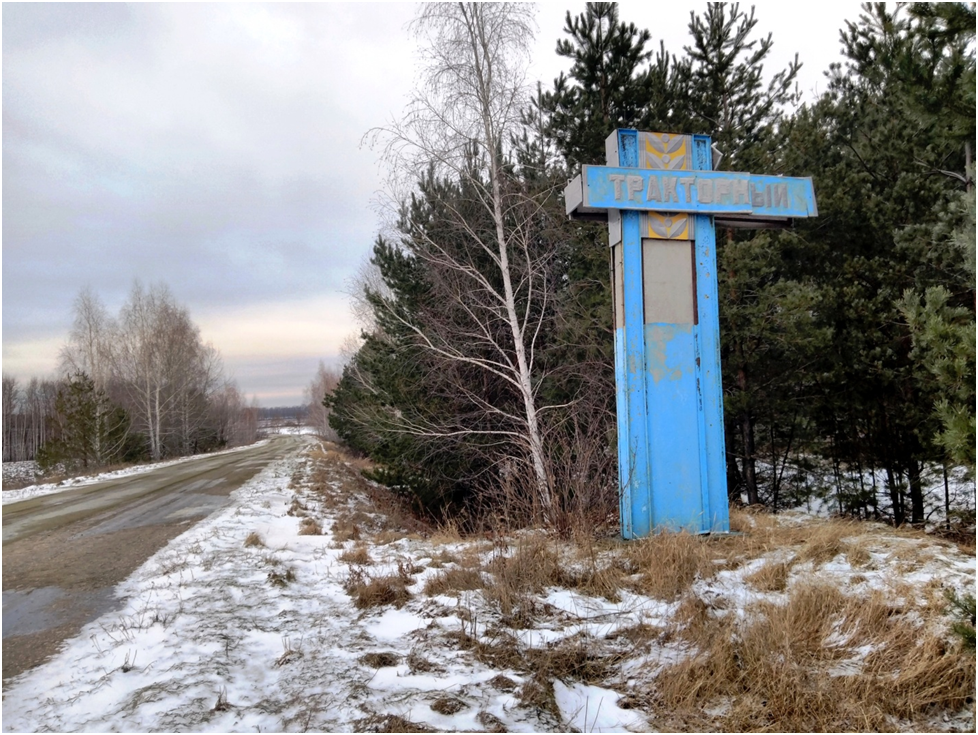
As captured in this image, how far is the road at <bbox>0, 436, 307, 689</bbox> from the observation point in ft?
6.27

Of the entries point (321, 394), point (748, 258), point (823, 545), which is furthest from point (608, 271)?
point (321, 394)

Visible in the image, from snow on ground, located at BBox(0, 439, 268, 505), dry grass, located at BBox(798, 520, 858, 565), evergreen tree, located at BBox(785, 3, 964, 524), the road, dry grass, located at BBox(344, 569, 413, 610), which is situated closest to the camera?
the road

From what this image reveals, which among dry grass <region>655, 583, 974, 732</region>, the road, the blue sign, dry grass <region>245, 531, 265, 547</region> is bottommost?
dry grass <region>655, 583, 974, 732</region>

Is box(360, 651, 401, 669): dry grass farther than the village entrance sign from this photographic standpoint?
No

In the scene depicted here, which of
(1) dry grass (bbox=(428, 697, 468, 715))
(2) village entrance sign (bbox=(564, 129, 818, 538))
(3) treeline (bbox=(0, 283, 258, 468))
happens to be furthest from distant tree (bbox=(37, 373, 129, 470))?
(2) village entrance sign (bbox=(564, 129, 818, 538))

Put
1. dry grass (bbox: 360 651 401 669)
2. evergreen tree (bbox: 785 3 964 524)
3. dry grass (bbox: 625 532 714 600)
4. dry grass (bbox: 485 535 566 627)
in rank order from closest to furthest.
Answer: dry grass (bbox: 360 651 401 669) → dry grass (bbox: 485 535 566 627) → dry grass (bbox: 625 532 714 600) → evergreen tree (bbox: 785 3 964 524)

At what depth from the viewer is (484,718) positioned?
275cm

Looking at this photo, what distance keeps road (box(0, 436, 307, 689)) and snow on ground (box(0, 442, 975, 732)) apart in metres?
0.09

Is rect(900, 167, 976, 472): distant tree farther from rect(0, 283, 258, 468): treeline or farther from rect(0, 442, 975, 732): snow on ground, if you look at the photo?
rect(0, 283, 258, 468): treeline

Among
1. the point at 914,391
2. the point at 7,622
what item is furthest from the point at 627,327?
the point at 914,391

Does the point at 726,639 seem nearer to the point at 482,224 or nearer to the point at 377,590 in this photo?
the point at 377,590

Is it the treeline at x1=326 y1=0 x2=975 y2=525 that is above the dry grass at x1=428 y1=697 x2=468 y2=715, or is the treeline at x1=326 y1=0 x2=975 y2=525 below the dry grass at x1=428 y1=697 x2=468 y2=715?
above

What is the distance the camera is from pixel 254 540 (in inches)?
196

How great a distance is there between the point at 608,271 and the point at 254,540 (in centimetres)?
840
